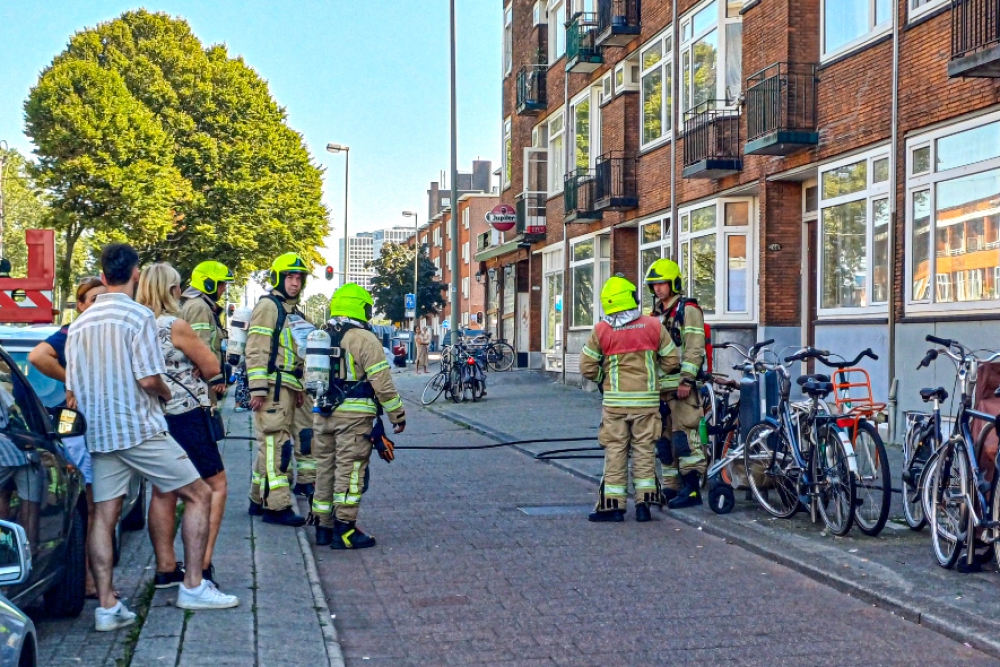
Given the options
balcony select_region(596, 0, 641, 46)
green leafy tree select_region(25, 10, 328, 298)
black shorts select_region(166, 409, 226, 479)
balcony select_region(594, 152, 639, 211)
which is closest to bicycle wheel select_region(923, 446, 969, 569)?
black shorts select_region(166, 409, 226, 479)

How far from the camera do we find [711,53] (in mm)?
19828

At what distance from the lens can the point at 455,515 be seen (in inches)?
369

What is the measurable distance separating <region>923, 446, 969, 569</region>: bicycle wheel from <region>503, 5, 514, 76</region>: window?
1172 inches

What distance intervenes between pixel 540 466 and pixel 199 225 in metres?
31.1

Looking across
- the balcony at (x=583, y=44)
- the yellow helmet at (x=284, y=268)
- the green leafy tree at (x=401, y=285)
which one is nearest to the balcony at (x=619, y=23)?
the balcony at (x=583, y=44)

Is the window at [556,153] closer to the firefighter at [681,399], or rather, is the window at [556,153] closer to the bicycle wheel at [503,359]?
the bicycle wheel at [503,359]

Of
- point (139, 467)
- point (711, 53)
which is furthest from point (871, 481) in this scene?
point (711, 53)

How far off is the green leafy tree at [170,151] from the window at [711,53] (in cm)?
2340

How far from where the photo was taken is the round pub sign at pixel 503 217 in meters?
33.3

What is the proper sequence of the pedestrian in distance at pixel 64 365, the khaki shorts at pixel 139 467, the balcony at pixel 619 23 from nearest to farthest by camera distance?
the khaki shorts at pixel 139 467 → the pedestrian in distance at pixel 64 365 → the balcony at pixel 619 23

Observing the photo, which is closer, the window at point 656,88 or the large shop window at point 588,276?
the window at point 656,88

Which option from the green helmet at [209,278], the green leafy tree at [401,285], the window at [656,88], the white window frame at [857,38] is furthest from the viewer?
the green leafy tree at [401,285]

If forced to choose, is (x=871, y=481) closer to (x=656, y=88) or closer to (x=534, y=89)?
(x=656, y=88)

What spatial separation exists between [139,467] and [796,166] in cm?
1312
